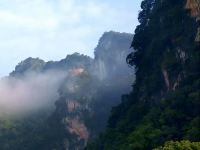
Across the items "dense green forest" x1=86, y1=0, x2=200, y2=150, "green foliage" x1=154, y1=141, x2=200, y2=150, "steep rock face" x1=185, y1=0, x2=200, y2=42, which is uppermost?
"steep rock face" x1=185, y1=0, x2=200, y2=42

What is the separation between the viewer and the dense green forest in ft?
181

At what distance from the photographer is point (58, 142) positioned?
13650 centimetres

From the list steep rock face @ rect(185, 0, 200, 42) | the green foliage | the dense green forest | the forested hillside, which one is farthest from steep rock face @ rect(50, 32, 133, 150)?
the green foliage

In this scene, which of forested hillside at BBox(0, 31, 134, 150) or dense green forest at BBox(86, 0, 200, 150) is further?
forested hillside at BBox(0, 31, 134, 150)

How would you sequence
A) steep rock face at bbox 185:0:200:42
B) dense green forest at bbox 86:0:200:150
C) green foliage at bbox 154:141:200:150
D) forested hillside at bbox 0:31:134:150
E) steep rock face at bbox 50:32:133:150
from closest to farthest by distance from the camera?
green foliage at bbox 154:141:200:150 < dense green forest at bbox 86:0:200:150 < steep rock face at bbox 185:0:200:42 < steep rock face at bbox 50:32:133:150 < forested hillside at bbox 0:31:134:150

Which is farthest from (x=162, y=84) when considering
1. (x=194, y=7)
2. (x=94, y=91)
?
(x=94, y=91)

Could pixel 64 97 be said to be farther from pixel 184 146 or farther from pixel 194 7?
pixel 184 146

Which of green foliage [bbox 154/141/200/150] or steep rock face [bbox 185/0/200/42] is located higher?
steep rock face [bbox 185/0/200/42]

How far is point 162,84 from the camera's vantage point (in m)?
65.8

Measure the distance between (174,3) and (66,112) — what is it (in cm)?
7660

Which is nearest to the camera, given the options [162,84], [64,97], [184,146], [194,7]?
[184,146]

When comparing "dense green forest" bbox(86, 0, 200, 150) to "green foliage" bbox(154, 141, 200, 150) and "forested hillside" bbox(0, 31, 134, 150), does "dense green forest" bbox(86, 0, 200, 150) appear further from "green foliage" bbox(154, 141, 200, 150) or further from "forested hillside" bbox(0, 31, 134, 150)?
"forested hillside" bbox(0, 31, 134, 150)

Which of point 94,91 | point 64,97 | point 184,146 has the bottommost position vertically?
point 184,146

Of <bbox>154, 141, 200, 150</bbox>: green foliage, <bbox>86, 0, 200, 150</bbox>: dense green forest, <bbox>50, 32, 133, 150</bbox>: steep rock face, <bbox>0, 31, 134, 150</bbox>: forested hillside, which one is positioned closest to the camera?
<bbox>154, 141, 200, 150</bbox>: green foliage
